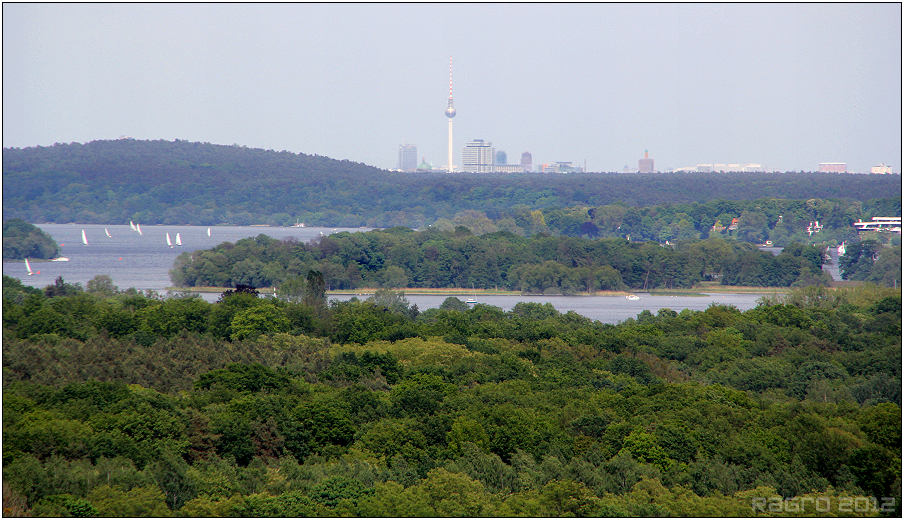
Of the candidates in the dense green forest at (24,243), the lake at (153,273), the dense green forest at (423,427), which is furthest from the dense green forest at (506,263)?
the dense green forest at (423,427)

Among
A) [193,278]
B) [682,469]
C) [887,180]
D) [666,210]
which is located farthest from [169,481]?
[887,180]

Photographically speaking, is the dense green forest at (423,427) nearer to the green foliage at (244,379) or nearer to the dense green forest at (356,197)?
the green foliage at (244,379)

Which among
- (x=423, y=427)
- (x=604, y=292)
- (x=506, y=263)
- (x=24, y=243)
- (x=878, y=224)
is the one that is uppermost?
(x=423, y=427)

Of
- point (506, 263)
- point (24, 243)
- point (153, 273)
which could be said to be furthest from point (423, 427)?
point (24, 243)

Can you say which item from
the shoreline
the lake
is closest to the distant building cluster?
the shoreline

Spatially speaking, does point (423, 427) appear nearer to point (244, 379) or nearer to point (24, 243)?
point (244, 379)

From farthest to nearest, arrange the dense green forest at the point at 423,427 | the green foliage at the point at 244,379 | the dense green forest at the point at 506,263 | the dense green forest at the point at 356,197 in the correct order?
the dense green forest at the point at 356,197 < the dense green forest at the point at 506,263 < the green foliage at the point at 244,379 < the dense green forest at the point at 423,427
